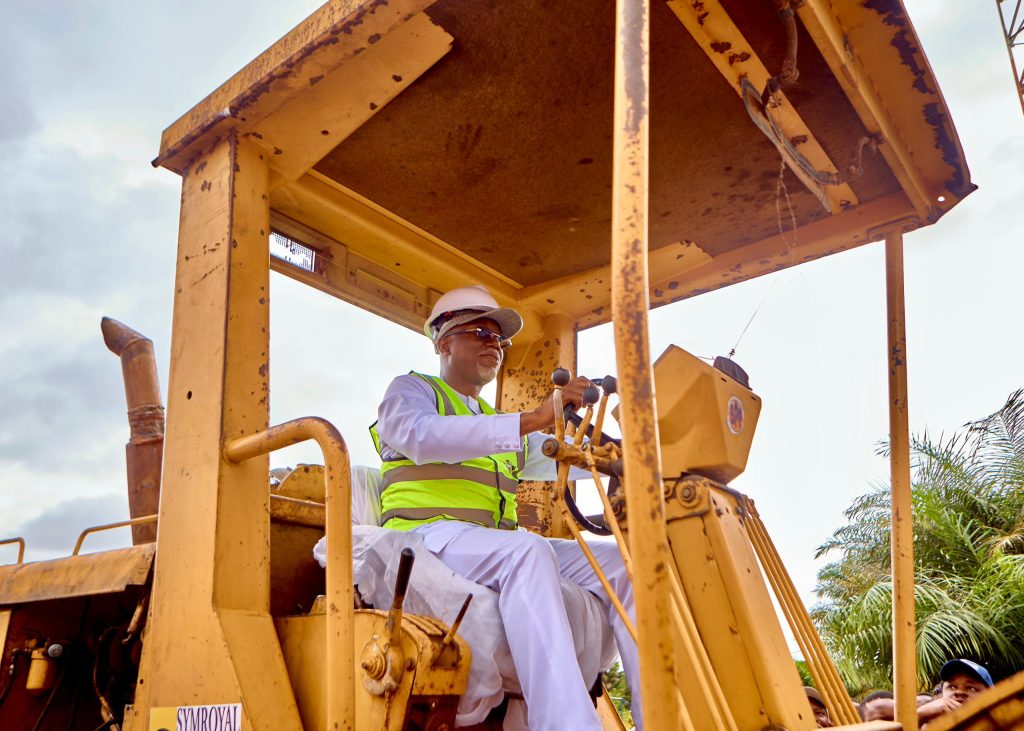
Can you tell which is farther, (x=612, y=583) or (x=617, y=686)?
(x=617, y=686)

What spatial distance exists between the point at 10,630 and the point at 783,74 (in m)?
2.70

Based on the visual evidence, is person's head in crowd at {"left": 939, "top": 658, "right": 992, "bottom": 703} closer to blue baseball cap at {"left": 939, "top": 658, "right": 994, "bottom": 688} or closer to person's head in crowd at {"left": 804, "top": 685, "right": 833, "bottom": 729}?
blue baseball cap at {"left": 939, "top": 658, "right": 994, "bottom": 688}

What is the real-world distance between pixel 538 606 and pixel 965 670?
4350 millimetres

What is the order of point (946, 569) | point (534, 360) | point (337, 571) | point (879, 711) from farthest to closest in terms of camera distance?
point (946, 569) < point (879, 711) < point (534, 360) < point (337, 571)

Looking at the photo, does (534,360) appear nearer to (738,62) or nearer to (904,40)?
(738,62)

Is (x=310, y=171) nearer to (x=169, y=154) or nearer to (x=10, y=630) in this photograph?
(x=169, y=154)

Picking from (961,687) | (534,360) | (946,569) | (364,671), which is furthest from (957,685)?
(946,569)

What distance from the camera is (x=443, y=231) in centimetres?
327

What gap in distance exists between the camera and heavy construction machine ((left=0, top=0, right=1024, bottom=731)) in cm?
200

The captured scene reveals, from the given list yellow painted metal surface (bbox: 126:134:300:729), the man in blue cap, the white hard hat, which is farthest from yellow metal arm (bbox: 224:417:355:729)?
the man in blue cap

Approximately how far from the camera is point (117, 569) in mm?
2354

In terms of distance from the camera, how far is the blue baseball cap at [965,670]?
5.23 metres

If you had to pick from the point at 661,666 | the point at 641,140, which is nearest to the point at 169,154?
the point at 641,140

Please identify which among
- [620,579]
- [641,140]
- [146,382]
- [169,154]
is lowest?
[620,579]
